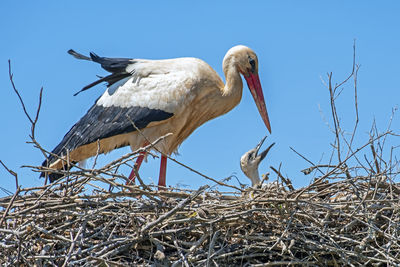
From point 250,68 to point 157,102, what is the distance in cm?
110

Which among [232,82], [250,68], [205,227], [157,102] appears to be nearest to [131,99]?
[157,102]

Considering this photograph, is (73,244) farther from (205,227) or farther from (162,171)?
(162,171)

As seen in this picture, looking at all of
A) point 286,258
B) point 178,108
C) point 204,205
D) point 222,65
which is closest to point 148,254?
point 204,205

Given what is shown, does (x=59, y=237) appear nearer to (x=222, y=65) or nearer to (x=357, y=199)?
(x=357, y=199)

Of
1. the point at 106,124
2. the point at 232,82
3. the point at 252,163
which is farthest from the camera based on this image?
the point at 232,82

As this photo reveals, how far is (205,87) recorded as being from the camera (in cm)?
780

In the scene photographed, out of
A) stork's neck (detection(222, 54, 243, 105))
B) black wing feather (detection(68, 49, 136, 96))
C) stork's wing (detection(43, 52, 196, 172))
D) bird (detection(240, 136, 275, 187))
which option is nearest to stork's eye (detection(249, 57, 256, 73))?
stork's neck (detection(222, 54, 243, 105))

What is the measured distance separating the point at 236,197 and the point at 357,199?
0.88 metres

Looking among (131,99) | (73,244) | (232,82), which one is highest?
(232,82)

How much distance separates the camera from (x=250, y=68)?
8.09m

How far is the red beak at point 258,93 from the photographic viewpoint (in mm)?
8164

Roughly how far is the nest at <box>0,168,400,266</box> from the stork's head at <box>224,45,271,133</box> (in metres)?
2.55

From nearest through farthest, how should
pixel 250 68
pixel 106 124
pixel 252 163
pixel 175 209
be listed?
pixel 175 209
pixel 252 163
pixel 106 124
pixel 250 68

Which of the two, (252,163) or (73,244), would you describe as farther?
(252,163)
